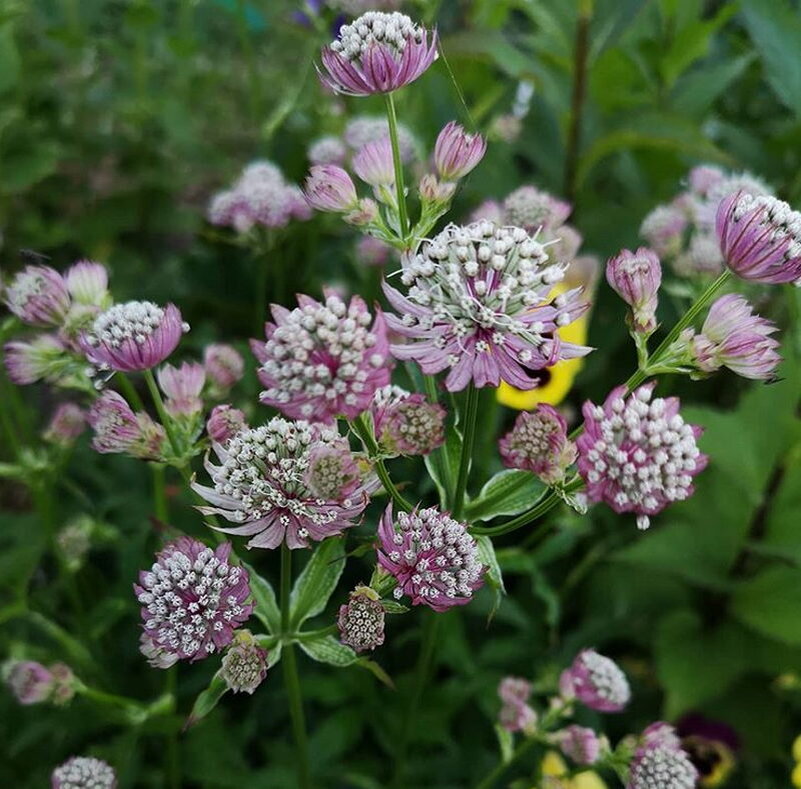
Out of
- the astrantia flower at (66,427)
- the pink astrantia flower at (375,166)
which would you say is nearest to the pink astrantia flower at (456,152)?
the pink astrantia flower at (375,166)

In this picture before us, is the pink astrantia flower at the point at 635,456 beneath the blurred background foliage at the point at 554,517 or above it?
above

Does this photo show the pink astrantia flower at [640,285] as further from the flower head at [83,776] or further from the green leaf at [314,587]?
the flower head at [83,776]

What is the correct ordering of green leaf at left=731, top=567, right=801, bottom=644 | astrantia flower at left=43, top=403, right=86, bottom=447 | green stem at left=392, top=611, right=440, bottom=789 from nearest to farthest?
green stem at left=392, top=611, right=440, bottom=789, astrantia flower at left=43, top=403, right=86, bottom=447, green leaf at left=731, top=567, right=801, bottom=644

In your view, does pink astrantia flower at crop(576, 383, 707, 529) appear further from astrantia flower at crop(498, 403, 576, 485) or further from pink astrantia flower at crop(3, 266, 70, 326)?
pink astrantia flower at crop(3, 266, 70, 326)

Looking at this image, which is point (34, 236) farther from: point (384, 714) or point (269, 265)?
point (384, 714)

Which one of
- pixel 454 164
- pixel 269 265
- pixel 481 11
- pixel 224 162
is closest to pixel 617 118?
pixel 481 11

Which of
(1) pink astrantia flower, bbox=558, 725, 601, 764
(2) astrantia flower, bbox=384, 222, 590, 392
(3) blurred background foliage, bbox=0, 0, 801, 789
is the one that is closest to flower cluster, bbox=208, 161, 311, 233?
(3) blurred background foliage, bbox=0, 0, 801, 789
